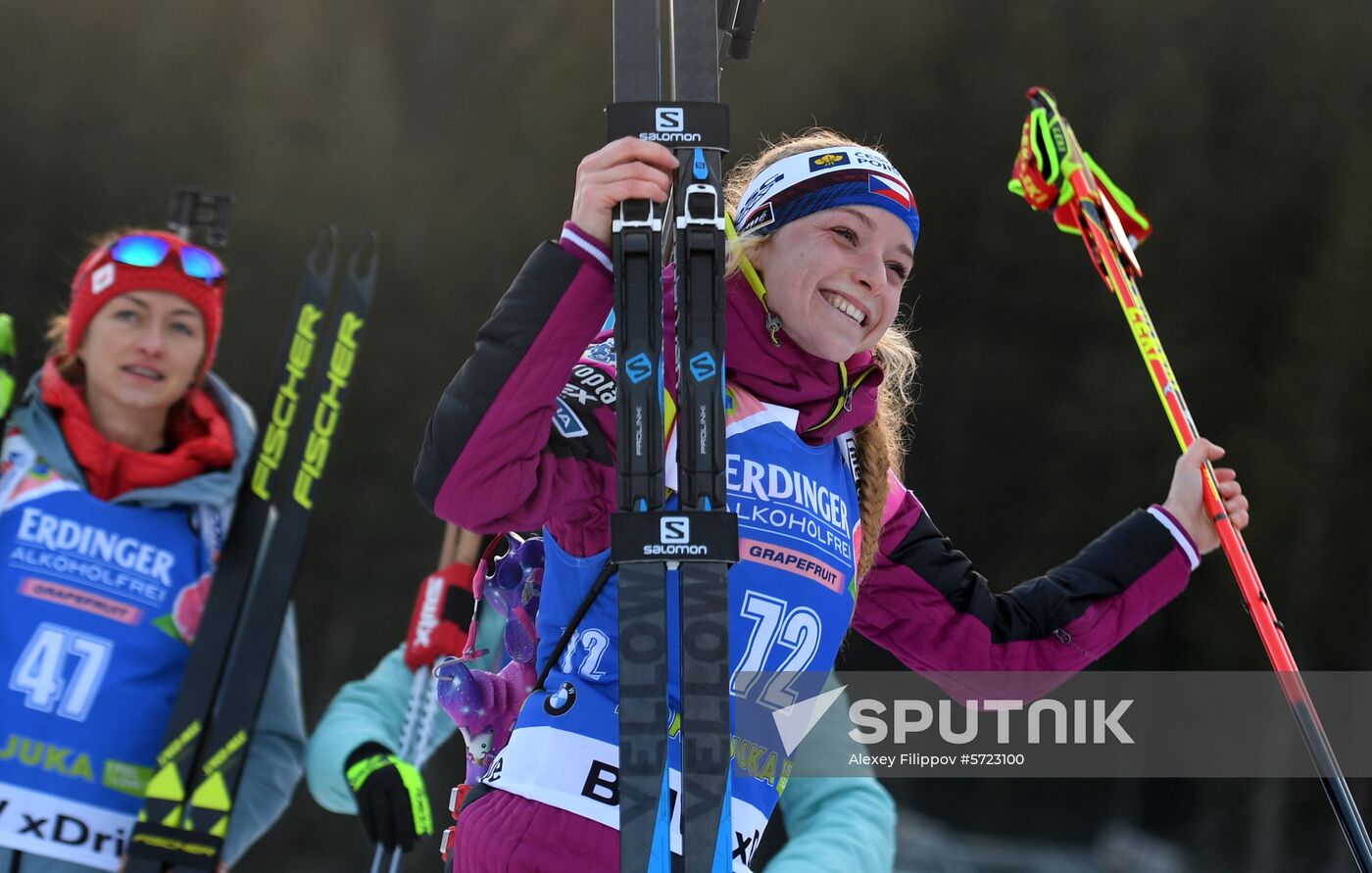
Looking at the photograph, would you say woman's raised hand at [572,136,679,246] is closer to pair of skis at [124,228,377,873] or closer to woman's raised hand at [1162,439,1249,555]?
woman's raised hand at [1162,439,1249,555]

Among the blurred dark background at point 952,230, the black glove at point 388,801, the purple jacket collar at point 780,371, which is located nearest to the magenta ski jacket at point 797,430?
the purple jacket collar at point 780,371

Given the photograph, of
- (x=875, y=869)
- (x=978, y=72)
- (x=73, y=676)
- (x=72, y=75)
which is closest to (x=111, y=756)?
(x=73, y=676)

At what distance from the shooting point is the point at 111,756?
2.76m

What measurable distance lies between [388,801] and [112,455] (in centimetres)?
90

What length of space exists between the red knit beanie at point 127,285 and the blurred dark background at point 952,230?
6.94 ft

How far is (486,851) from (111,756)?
1.79m

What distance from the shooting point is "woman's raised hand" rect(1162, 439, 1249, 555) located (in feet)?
5.99

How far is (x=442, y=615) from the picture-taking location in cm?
310

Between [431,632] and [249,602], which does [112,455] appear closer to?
[249,602]

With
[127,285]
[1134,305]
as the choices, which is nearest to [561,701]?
[1134,305]

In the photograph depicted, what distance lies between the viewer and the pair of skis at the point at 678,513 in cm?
118

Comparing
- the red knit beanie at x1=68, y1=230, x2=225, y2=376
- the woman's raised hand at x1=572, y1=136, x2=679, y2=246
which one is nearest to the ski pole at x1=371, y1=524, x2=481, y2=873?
the red knit beanie at x1=68, y1=230, x2=225, y2=376

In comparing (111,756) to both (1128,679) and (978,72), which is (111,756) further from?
(978,72)

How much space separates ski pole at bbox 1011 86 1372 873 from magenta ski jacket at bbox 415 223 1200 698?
8.1 inches
